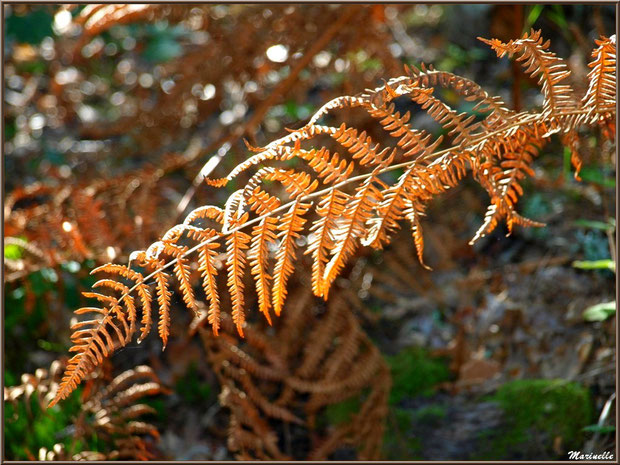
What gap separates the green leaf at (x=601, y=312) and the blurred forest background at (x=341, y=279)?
11mm

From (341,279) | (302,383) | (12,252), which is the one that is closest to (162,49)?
(12,252)

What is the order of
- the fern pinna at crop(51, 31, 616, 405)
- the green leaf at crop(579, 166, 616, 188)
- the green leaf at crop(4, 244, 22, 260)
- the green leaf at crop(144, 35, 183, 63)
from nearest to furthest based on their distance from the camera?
the fern pinna at crop(51, 31, 616, 405) → the green leaf at crop(579, 166, 616, 188) → the green leaf at crop(4, 244, 22, 260) → the green leaf at crop(144, 35, 183, 63)

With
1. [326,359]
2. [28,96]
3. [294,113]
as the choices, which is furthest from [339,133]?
[28,96]

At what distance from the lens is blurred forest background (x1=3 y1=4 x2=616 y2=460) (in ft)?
7.58

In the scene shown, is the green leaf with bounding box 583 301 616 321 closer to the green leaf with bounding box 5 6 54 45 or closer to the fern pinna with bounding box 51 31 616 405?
the fern pinna with bounding box 51 31 616 405

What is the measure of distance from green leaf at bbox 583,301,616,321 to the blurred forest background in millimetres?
11

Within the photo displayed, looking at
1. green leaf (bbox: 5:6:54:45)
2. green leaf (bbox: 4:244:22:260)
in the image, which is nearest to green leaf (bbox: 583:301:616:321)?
green leaf (bbox: 4:244:22:260)

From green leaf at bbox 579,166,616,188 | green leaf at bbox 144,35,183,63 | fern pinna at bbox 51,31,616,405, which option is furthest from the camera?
green leaf at bbox 144,35,183,63

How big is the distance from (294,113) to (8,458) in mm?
2493

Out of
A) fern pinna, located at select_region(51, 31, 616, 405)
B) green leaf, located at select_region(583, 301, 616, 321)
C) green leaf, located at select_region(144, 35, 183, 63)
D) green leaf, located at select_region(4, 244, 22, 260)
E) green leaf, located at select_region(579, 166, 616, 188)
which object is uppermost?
green leaf, located at select_region(144, 35, 183, 63)

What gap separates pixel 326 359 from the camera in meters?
2.62

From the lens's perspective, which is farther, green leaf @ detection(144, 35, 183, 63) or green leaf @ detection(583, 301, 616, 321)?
green leaf @ detection(144, 35, 183, 63)

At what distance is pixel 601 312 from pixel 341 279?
1.17 meters

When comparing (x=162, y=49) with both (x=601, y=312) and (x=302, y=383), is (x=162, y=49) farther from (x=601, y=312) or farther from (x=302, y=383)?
(x=601, y=312)
